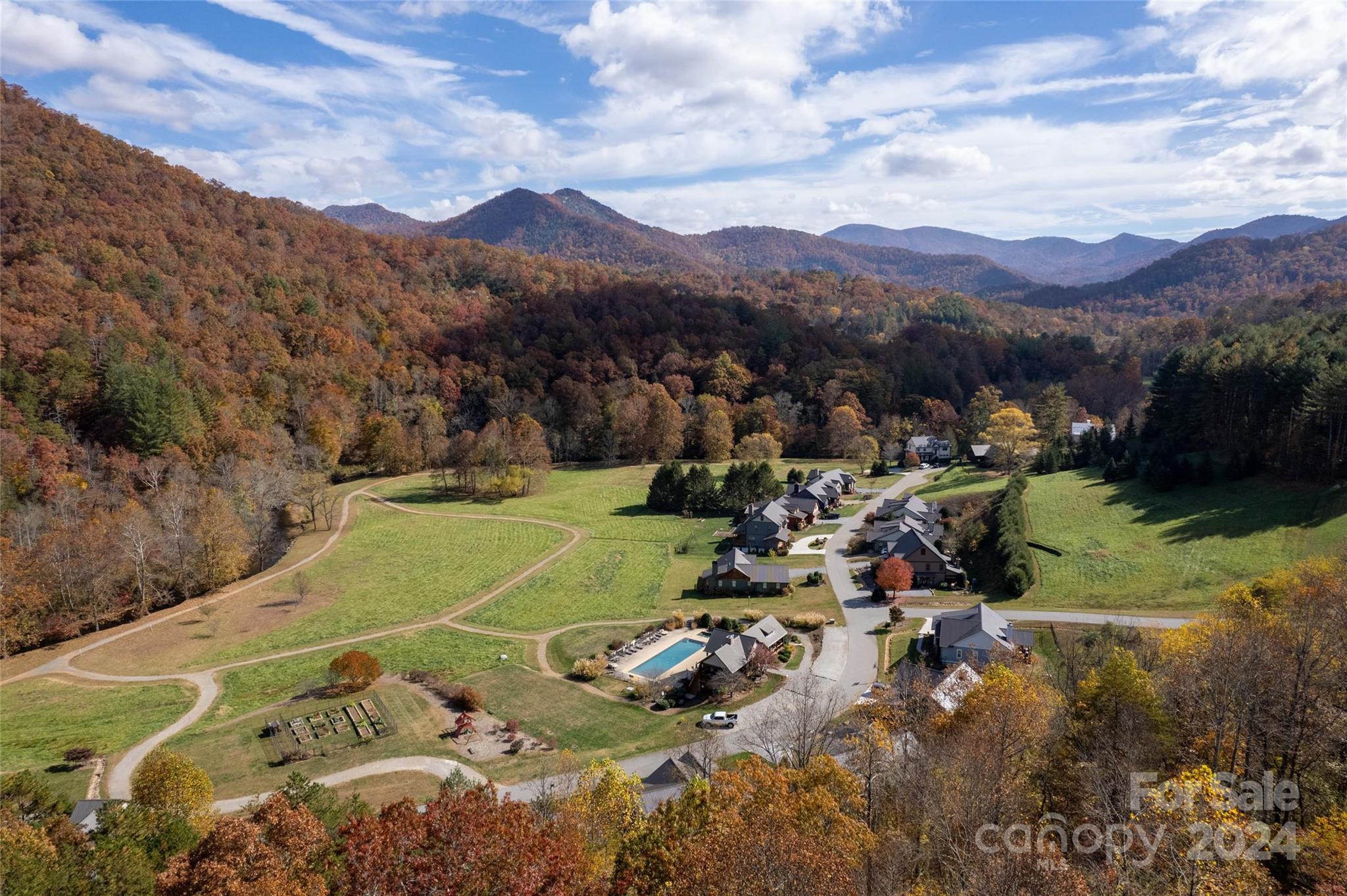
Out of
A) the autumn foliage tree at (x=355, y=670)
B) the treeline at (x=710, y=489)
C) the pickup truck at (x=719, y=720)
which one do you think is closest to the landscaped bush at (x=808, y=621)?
the pickup truck at (x=719, y=720)

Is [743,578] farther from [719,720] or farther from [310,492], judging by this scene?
[310,492]

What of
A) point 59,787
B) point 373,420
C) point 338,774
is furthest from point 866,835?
point 373,420

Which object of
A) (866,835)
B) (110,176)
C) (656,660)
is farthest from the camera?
(110,176)

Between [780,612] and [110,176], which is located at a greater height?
[110,176]

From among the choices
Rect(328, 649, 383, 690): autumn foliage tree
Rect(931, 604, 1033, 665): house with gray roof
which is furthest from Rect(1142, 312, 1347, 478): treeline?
Rect(328, 649, 383, 690): autumn foliage tree

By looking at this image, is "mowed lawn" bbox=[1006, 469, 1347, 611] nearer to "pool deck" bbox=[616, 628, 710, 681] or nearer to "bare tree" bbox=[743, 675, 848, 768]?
"bare tree" bbox=[743, 675, 848, 768]

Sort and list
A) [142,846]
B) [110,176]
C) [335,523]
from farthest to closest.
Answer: [110,176] < [335,523] < [142,846]

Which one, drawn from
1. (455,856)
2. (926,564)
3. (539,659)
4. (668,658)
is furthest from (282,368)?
(455,856)

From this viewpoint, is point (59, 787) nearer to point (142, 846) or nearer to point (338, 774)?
point (338, 774)
